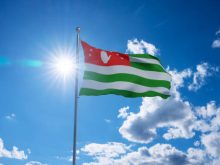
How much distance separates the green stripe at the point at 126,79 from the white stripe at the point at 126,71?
25 centimetres

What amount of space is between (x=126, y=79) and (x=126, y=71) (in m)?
0.71

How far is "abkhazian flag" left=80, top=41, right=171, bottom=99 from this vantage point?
24.3m

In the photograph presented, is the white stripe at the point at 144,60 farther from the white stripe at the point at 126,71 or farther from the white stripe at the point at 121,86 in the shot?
the white stripe at the point at 121,86

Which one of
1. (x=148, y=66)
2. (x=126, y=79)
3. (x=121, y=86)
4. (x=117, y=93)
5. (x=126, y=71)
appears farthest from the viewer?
(x=148, y=66)

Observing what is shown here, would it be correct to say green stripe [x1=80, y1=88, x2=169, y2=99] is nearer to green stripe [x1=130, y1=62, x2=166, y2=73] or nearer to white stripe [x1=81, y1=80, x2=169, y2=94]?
white stripe [x1=81, y1=80, x2=169, y2=94]

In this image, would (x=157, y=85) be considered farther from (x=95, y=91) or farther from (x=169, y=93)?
(x=95, y=91)

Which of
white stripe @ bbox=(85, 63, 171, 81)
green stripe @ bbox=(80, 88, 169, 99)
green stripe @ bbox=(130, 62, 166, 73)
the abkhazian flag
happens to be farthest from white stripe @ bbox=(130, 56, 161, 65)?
green stripe @ bbox=(80, 88, 169, 99)

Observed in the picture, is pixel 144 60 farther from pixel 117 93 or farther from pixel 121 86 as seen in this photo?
pixel 117 93

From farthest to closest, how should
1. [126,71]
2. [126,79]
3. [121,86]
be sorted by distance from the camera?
[126,71] < [126,79] < [121,86]

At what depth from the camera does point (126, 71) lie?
26.2 meters

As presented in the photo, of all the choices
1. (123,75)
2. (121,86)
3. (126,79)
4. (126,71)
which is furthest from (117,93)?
(126,71)

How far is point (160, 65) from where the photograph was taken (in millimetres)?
27547

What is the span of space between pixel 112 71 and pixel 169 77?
15.3ft

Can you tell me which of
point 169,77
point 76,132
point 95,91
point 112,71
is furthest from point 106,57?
point 76,132
